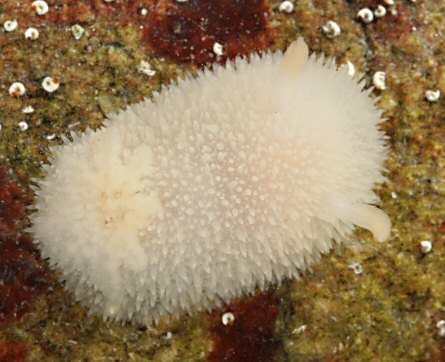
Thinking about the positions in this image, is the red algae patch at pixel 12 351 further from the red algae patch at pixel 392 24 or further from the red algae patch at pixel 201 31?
the red algae patch at pixel 392 24

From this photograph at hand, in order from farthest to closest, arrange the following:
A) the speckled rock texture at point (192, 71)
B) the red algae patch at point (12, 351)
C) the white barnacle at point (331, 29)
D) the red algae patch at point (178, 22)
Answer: the white barnacle at point (331, 29) → the red algae patch at point (178, 22) → the speckled rock texture at point (192, 71) → the red algae patch at point (12, 351)

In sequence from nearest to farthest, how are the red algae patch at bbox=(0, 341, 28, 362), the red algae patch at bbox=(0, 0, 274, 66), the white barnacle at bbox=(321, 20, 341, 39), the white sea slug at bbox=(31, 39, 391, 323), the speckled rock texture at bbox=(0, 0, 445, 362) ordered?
the white sea slug at bbox=(31, 39, 391, 323), the red algae patch at bbox=(0, 341, 28, 362), the speckled rock texture at bbox=(0, 0, 445, 362), the red algae patch at bbox=(0, 0, 274, 66), the white barnacle at bbox=(321, 20, 341, 39)

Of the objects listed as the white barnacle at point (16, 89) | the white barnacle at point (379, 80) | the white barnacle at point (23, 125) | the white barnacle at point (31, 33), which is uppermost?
the white barnacle at point (379, 80)

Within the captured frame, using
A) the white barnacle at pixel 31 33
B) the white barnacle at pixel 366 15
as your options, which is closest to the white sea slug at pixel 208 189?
the white barnacle at pixel 366 15

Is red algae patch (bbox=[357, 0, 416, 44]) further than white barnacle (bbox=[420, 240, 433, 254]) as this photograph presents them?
Yes

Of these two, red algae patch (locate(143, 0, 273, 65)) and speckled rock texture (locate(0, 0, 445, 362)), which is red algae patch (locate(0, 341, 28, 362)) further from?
red algae patch (locate(143, 0, 273, 65))

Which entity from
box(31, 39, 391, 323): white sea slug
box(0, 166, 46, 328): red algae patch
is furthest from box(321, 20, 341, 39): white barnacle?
box(0, 166, 46, 328): red algae patch

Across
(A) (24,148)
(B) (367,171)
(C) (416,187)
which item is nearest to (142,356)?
(A) (24,148)

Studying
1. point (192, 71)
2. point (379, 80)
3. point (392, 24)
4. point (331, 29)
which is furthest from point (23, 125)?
point (392, 24)
